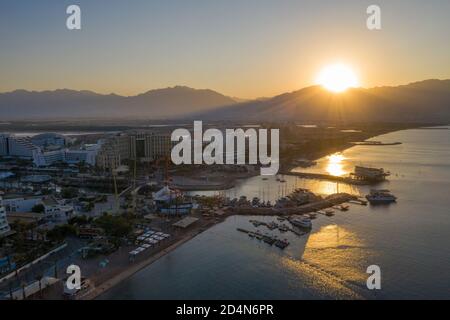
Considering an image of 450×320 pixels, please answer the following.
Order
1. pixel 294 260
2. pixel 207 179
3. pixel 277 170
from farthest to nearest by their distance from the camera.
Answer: pixel 277 170
pixel 207 179
pixel 294 260

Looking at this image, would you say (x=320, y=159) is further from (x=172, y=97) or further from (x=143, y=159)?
(x=172, y=97)

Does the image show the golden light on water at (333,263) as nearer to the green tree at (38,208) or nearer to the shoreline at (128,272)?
the shoreline at (128,272)

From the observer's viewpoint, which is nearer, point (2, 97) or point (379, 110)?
point (379, 110)

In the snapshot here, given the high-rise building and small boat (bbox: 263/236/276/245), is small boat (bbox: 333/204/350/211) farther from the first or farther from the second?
the high-rise building

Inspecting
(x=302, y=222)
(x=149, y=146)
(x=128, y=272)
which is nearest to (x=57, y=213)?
(x=128, y=272)

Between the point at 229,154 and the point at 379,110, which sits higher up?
the point at 379,110
